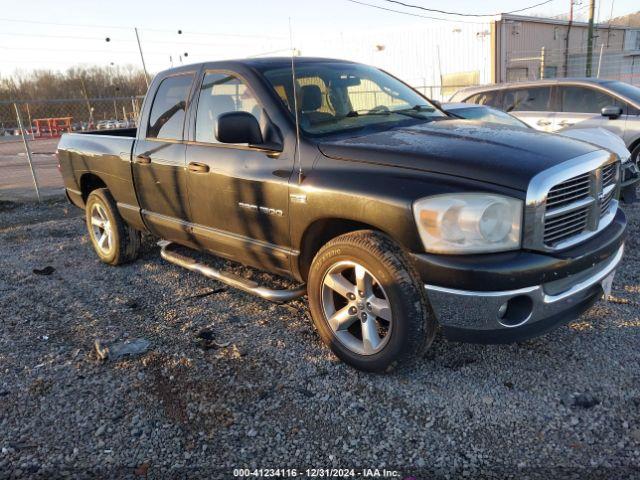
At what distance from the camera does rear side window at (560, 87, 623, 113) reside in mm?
8023

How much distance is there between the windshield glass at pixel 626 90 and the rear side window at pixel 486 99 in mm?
1761

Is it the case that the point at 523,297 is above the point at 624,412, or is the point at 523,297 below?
above

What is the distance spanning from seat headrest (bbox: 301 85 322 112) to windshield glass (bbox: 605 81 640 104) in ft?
21.1

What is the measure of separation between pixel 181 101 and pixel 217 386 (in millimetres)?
2380

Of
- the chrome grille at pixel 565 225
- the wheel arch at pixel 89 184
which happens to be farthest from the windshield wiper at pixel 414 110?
the wheel arch at pixel 89 184

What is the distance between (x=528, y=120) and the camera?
859cm

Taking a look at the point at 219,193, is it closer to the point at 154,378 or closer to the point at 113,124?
the point at 154,378

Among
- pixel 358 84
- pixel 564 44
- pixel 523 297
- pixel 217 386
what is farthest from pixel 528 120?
pixel 564 44

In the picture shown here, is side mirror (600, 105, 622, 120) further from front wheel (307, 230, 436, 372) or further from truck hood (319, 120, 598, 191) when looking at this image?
front wheel (307, 230, 436, 372)

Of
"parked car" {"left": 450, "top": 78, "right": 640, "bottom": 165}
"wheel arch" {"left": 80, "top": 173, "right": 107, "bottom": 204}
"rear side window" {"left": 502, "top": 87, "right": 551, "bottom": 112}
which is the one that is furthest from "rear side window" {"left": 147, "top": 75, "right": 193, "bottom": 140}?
"rear side window" {"left": 502, "top": 87, "right": 551, "bottom": 112}

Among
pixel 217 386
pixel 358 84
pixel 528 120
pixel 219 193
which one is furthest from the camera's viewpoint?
pixel 528 120

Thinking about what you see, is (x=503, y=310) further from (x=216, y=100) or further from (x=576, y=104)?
(x=576, y=104)

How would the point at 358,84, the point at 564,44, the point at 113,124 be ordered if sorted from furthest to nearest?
the point at 564,44 → the point at 113,124 → the point at 358,84

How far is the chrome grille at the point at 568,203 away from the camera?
8.02 feet
